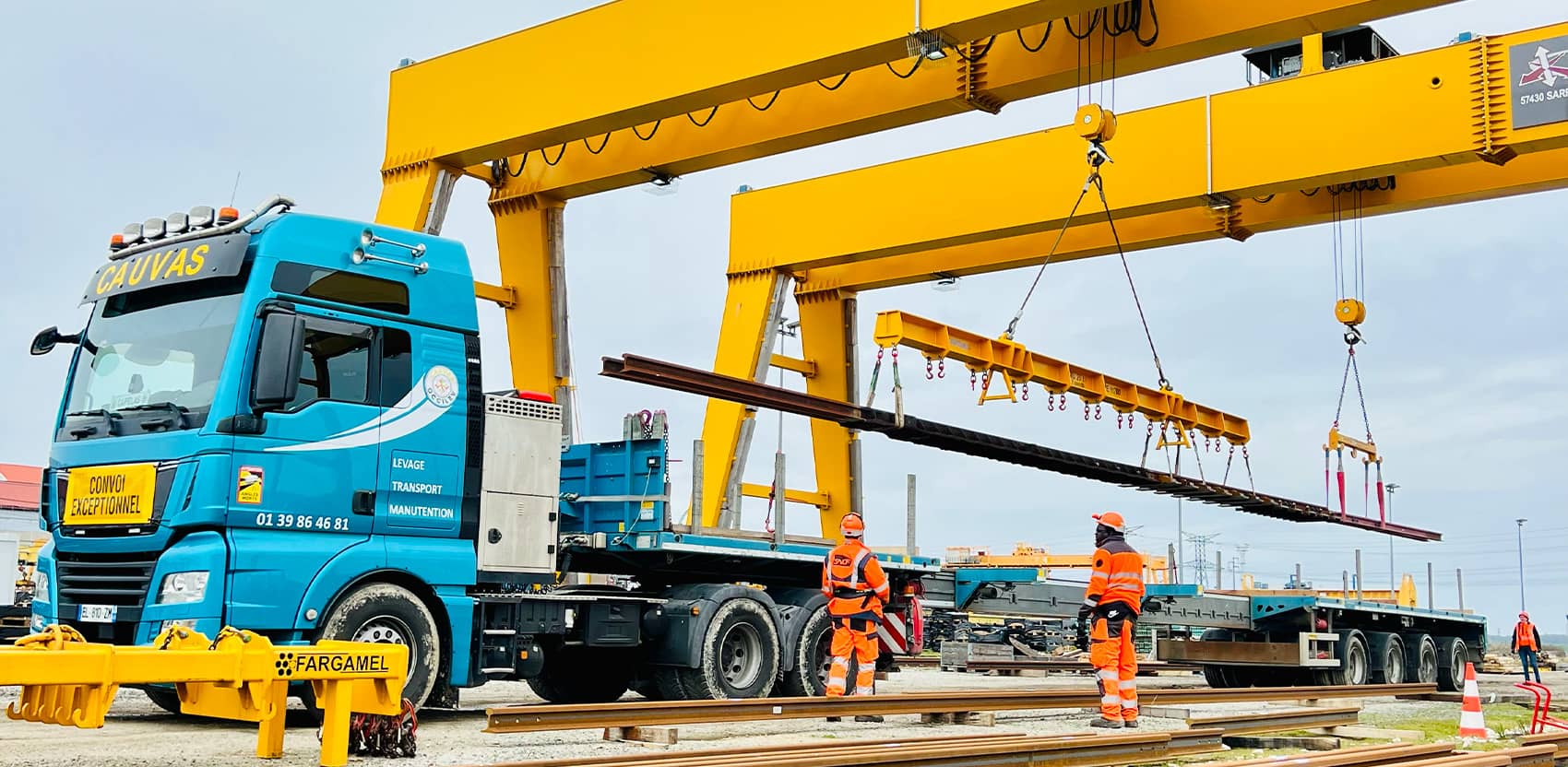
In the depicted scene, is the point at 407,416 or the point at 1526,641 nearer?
the point at 407,416

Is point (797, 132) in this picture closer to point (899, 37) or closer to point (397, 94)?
point (899, 37)

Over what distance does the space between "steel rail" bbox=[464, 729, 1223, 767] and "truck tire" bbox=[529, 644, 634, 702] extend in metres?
3.78

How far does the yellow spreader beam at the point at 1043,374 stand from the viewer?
1142 cm

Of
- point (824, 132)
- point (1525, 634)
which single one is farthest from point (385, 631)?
point (1525, 634)

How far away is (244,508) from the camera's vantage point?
24.2ft

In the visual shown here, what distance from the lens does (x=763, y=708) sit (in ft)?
27.6

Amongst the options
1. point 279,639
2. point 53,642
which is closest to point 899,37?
point 279,639

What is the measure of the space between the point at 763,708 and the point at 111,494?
3774 millimetres

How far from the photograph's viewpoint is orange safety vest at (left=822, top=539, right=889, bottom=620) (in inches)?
377

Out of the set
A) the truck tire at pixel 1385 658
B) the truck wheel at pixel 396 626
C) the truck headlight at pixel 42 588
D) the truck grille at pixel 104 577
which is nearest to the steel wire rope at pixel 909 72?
the truck wheel at pixel 396 626

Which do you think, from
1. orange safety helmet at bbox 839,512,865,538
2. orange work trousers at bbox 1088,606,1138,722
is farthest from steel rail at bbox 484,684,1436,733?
orange safety helmet at bbox 839,512,865,538

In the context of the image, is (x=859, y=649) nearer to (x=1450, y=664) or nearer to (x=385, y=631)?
(x=385, y=631)

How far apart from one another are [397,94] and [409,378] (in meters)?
5.06

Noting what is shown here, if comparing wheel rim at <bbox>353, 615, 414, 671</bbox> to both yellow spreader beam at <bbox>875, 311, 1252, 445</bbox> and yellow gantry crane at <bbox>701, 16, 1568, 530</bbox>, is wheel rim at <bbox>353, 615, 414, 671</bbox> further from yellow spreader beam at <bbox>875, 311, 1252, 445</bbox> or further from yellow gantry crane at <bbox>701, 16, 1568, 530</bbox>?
yellow gantry crane at <bbox>701, 16, 1568, 530</bbox>
